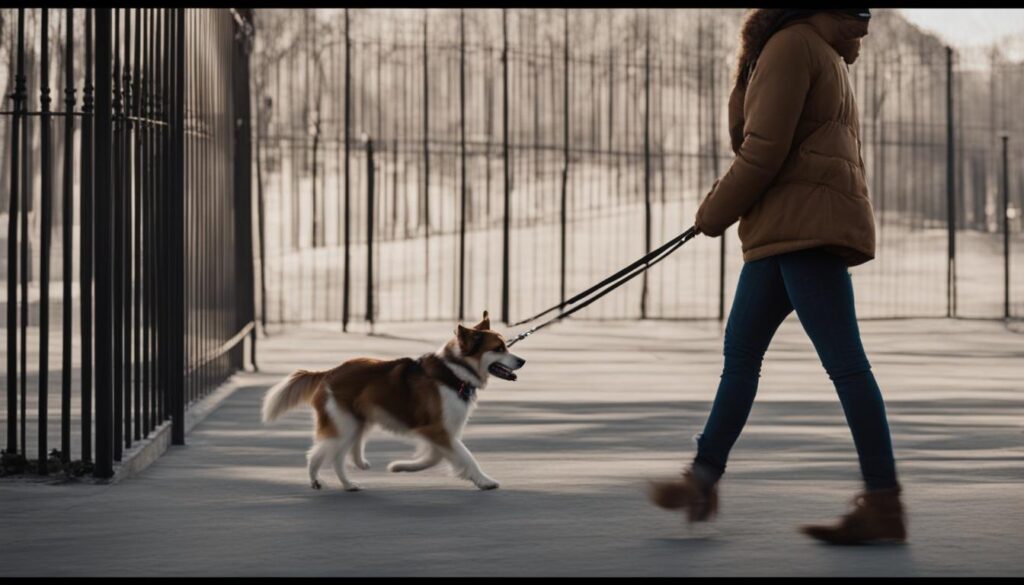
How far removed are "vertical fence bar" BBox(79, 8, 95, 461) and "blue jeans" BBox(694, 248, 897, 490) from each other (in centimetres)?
259

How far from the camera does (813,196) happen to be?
5.83 m

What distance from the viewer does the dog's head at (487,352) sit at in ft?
24.6

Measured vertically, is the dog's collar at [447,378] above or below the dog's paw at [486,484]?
above

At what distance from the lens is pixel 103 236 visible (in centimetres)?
721

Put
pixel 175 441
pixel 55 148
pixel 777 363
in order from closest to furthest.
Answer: pixel 175 441
pixel 777 363
pixel 55 148

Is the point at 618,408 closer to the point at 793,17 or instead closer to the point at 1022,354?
the point at 793,17

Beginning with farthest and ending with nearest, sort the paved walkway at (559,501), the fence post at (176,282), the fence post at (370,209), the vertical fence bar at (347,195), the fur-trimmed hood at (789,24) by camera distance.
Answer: the vertical fence bar at (347,195) < the fence post at (370,209) < the fence post at (176,282) < the fur-trimmed hood at (789,24) < the paved walkway at (559,501)

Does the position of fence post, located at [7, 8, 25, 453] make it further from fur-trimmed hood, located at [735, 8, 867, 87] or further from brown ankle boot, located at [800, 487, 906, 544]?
brown ankle boot, located at [800, 487, 906, 544]

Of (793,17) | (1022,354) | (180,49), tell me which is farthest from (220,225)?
(1022,354)

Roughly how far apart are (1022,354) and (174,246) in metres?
9.41

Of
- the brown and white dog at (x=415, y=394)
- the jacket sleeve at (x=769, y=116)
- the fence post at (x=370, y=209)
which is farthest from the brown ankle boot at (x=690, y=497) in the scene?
the fence post at (x=370, y=209)

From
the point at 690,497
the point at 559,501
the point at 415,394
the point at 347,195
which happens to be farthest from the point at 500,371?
the point at 347,195

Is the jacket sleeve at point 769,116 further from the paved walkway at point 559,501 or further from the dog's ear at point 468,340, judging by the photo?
the dog's ear at point 468,340

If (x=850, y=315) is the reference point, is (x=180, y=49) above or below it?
above
